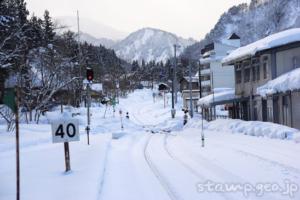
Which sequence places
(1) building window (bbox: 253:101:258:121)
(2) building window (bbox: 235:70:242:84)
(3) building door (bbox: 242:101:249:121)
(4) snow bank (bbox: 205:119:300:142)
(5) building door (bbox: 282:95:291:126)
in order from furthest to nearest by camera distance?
1. (2) building window (bbox: 235:70:242:84)
2. (3) building door (bbox: 242:101:249:121)
3. (1) building window (bbox: 253:101:258:121)
4. (5) building door (bbox: 282:95:291:126)
5. (4) snow bank (bbox: 205:119:300:142)

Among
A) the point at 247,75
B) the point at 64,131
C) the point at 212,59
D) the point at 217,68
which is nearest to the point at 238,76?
the point at 247,75

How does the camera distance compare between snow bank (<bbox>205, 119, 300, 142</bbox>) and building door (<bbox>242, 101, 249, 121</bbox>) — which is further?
building door (<bbox>242, 101, 249, 121</bbox>)

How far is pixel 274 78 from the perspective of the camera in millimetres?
30141

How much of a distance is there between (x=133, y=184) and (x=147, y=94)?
125 meters

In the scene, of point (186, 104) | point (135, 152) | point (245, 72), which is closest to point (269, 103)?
point (245, 72)

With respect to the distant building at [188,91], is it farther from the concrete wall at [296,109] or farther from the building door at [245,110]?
the concrete wall at [296,109]

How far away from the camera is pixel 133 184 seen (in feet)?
36.8

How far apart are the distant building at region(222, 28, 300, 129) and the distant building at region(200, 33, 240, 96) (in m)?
39.6

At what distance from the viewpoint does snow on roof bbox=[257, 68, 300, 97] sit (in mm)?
24672

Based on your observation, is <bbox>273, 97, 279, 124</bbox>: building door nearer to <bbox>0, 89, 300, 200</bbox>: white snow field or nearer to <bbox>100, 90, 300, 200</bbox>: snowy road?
<bbox>0, 89, 300, 200</bbox>: white snow field

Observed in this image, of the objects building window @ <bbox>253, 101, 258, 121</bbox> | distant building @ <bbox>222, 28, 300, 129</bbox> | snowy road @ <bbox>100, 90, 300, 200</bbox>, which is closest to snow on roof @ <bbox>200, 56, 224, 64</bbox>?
distant building @ <bbox>222, 28, 300, 129</bbox>

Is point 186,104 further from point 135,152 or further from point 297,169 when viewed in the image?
point 297,169

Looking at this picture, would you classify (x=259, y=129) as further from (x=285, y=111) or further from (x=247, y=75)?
(x=247, y=75)

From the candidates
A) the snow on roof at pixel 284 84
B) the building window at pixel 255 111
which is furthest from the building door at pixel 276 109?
the building window at pixel 255 111
